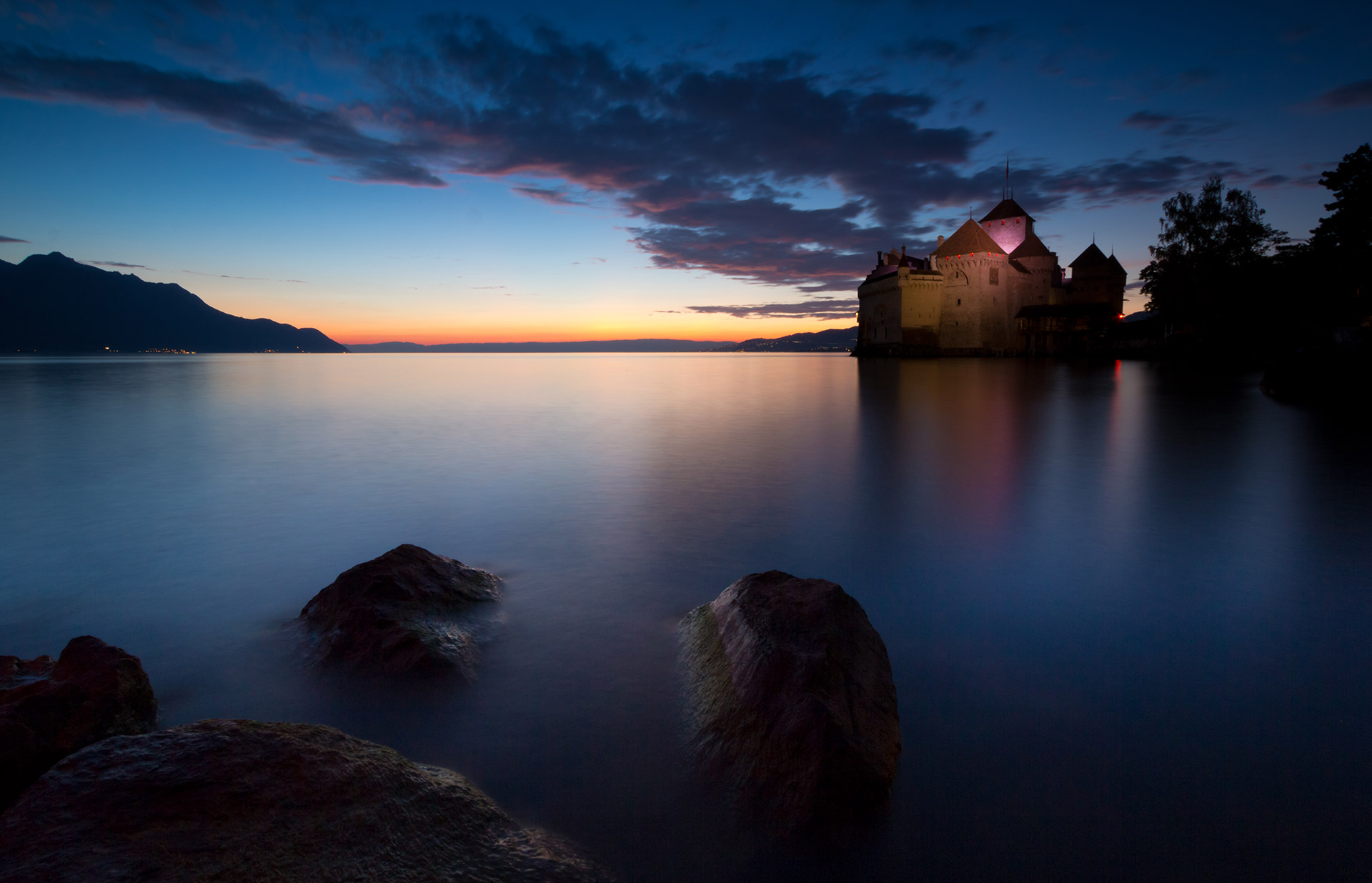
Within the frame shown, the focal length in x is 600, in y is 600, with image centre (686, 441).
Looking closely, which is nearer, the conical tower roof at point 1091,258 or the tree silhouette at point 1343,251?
the tree silhouette at point 1343,251

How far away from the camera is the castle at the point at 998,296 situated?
57.8 metres

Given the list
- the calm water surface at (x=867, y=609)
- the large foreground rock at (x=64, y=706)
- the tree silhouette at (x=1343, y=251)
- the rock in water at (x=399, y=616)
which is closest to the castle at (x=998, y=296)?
the tree silhouette at (x=1343, y=251)

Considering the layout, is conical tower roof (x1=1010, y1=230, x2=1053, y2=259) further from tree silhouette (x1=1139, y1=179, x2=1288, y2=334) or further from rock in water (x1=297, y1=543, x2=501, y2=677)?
rock in water (x1=297, y1=543, x2=501, y2=677)

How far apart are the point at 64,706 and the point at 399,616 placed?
1.55 metres

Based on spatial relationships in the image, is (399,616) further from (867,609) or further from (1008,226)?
(1008,226)

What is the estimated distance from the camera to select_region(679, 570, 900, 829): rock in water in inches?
94.7

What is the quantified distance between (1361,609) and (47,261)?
823 feet

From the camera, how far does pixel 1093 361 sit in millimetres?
51312

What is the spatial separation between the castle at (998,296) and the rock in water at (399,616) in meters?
59.4

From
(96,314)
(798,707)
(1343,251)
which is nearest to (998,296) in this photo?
(1343,251)

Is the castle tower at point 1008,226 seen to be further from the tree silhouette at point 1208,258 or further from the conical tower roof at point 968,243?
the tree silhouette at point 1208,258

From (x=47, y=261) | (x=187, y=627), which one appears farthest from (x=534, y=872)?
(x=47, y=261)

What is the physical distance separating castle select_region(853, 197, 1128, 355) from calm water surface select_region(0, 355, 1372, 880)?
161 ft

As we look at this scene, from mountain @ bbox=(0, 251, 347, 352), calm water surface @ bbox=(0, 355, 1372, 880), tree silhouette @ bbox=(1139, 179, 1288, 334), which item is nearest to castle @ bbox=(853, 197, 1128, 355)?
tree silhouette @ bbox=(1139, 179, 1288, 334)
